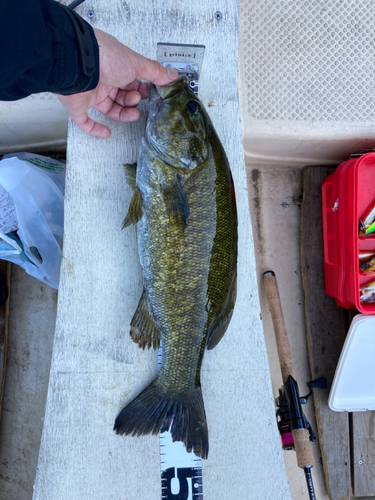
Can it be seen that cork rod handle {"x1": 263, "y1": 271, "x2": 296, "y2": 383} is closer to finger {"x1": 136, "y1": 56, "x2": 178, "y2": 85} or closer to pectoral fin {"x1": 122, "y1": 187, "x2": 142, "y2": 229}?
pectoral fin {"x1": 122, "y1": 187, "x2": 142, "y2": 229}

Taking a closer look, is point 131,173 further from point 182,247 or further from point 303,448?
point 303,448

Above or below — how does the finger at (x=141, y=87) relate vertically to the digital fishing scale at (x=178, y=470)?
above

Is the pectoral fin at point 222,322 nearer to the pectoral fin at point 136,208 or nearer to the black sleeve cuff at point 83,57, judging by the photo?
the pectoral fin at point 136,208

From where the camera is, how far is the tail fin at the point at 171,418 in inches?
52.1

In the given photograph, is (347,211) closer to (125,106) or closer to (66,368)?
(125,106)

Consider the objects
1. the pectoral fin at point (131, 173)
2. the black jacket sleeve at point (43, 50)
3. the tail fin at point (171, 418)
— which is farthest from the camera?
the pectoral fin at point (131, 173)

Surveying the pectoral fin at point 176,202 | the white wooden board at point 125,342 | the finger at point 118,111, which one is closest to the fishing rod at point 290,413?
the white wooden board at point 125,342

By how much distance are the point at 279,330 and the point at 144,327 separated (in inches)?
32.7

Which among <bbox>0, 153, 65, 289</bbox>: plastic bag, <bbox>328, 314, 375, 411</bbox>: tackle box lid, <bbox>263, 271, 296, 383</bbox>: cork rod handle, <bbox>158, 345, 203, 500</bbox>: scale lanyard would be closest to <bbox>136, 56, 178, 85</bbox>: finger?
<bbox>0, 153, 65, 289</bbox>: plastic bag

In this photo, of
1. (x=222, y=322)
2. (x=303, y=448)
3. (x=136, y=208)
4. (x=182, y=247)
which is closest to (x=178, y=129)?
(x=136, y=208)

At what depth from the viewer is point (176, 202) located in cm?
129

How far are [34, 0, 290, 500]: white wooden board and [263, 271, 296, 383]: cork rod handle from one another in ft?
1.06

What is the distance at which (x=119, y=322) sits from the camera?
1.48 metres

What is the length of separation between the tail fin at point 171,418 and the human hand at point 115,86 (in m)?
1.18
